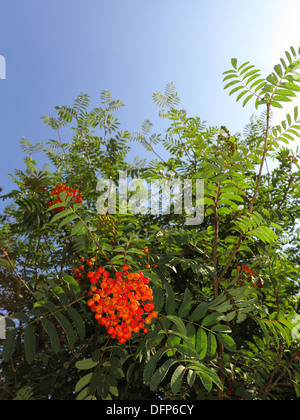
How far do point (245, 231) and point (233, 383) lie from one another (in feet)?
4.21

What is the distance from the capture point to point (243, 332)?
3.20m

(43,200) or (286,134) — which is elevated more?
(286,134)

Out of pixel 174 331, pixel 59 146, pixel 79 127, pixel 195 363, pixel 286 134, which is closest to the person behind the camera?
pixel 195 363

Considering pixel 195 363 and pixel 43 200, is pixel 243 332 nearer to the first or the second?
pixel 195 363

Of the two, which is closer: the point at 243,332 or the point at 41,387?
the point at 41,387

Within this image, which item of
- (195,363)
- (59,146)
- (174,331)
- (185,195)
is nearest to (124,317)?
(174,331)

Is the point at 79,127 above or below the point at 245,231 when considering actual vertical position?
above

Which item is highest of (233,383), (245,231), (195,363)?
(245,231)

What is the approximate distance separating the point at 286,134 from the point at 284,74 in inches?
17.3

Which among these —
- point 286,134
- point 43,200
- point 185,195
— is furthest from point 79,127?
point 286,134

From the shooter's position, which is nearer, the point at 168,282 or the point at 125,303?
the point at 125,303

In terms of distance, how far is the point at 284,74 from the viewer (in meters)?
1.94
